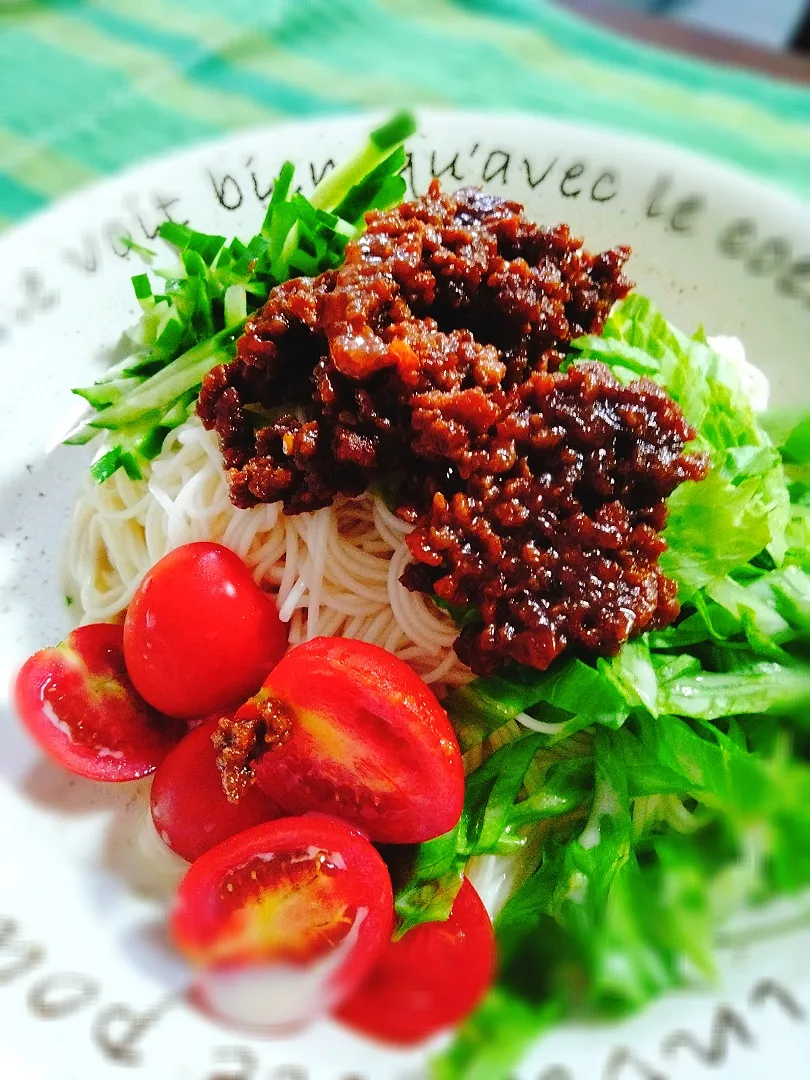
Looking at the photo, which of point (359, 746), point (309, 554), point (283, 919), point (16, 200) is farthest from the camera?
point (16, 200)

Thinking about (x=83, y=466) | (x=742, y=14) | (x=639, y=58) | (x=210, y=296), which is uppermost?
(x=742, y=14)

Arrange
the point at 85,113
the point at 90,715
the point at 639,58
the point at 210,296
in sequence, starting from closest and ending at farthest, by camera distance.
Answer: the point at 90,715, the point at 210,296, the point at 85,113, the point at 639,58

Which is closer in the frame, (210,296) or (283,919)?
(283,919)

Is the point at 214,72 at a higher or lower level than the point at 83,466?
higher

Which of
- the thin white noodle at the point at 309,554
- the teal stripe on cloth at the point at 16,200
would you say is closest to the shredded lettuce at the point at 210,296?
the thin white noodle at the point at 309,554

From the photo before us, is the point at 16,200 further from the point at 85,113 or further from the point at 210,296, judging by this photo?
the point at 210,296

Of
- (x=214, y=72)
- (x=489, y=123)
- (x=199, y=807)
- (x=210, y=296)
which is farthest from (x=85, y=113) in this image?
(x=199, y=807)

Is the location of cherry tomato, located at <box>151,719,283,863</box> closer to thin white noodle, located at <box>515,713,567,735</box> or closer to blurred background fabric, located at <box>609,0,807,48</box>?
thin white noodle, located at <box>515,713,567,735</box>

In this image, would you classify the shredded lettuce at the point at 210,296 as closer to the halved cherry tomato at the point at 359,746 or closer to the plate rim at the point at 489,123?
Answer: the plate rim at the point at 489,123
